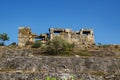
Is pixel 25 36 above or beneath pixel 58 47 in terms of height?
above

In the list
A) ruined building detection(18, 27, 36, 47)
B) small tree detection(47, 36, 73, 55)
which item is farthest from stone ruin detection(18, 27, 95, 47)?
small tree detection(47, 36, 73, 55)

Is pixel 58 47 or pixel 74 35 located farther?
pixel 74 35

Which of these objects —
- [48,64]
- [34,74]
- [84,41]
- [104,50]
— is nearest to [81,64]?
[48,64]

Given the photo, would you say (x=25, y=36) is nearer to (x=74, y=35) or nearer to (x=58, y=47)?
(x=74, y=35)

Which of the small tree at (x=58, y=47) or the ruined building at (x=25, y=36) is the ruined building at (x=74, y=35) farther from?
the small tree at (x=58, y=47)

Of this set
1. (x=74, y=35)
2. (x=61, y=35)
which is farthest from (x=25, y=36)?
(x=74, y=35)

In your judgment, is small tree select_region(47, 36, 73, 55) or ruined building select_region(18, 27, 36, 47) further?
ruined building select_region(18, 27, 36, 47)

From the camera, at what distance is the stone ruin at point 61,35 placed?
50094 millimetres

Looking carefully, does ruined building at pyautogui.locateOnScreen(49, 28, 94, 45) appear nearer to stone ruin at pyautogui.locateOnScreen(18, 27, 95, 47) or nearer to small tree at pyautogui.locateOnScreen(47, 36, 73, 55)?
stone ruin at pyautogui.locateOnScreen(18, 27, 95, 47)

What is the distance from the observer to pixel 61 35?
50406 millimetres

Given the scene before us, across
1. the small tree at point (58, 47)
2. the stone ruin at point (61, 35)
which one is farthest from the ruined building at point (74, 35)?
the small tree at point (58, 47)

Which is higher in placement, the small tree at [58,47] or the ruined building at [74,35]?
the ruined building at [74,35]

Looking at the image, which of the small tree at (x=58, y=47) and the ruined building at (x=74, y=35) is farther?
the ruined building at (x=74, y=35)

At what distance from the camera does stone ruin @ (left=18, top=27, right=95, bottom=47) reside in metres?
50.1
